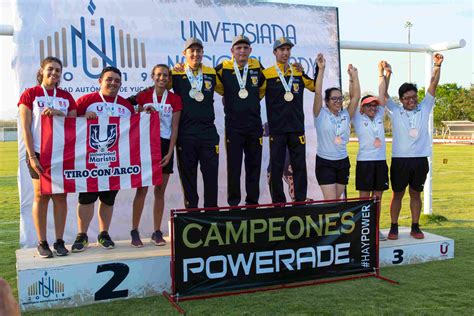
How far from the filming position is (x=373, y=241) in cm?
464

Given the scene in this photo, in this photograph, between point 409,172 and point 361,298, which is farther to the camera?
point 409,172

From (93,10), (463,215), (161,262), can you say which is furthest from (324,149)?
(463,215)

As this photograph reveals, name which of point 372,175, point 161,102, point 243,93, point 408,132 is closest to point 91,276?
point 161,102

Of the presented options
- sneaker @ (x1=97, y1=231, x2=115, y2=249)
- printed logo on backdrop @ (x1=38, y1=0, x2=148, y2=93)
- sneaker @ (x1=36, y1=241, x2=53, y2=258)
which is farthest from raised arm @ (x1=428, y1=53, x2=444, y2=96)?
sneaker @ (x1=36, y1=241, x2=53, y2=258)

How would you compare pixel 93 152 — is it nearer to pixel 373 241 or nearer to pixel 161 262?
pixel 161 262

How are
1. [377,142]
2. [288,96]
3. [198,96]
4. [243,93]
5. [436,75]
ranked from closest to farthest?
[198,96], [243,93], [288,96], [377,142], [436,75]

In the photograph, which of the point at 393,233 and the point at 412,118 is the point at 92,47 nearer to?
the point at 412,118

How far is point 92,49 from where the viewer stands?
566cm

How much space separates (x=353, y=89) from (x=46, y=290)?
3610 millimetres

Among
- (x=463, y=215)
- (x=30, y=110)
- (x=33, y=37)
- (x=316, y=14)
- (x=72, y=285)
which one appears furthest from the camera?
(x=463, y=215)

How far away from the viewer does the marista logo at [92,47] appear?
5.53m

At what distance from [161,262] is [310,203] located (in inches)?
55.4

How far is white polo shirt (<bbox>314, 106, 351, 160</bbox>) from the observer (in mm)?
5070

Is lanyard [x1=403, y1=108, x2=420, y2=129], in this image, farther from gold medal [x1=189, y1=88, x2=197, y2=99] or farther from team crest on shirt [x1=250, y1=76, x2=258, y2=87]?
gold medal [x1=189, y1=88, x2=197, y2=99]
